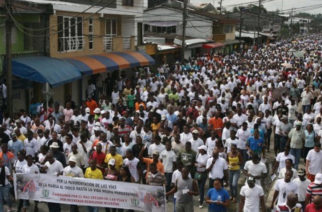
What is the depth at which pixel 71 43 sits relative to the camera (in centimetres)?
2255

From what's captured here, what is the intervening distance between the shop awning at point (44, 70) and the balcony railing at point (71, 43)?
1415 mm

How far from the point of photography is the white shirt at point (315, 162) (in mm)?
10023

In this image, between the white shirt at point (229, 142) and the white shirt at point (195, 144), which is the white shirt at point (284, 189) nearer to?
the white shirt at point (229, 142)

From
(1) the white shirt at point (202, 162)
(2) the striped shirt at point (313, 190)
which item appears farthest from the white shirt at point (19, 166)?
(2) the striped shirt at point (313, 190)

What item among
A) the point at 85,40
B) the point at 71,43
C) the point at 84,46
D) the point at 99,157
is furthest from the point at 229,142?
the point at 85,40

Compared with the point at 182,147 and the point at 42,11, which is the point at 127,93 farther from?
the point at 182,147

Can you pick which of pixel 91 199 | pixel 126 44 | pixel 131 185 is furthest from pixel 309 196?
pixel 126 44

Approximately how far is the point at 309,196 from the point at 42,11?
14.2 metres

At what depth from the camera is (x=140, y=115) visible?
1412 centimetres

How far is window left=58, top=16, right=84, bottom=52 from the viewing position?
70.2ft

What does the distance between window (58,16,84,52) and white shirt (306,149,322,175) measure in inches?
524

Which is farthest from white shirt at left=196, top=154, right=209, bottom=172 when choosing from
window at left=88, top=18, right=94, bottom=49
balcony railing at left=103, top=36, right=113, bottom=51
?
balcony railing at left=103, top=36, right=113, bottom=51

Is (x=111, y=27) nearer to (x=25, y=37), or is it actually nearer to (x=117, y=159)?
(x=25, y=37)

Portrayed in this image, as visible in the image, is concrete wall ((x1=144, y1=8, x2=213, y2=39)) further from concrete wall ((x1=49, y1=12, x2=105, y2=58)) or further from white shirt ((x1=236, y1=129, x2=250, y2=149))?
white shirt ((x1=236, y1=129, x2=250, y2=149))
